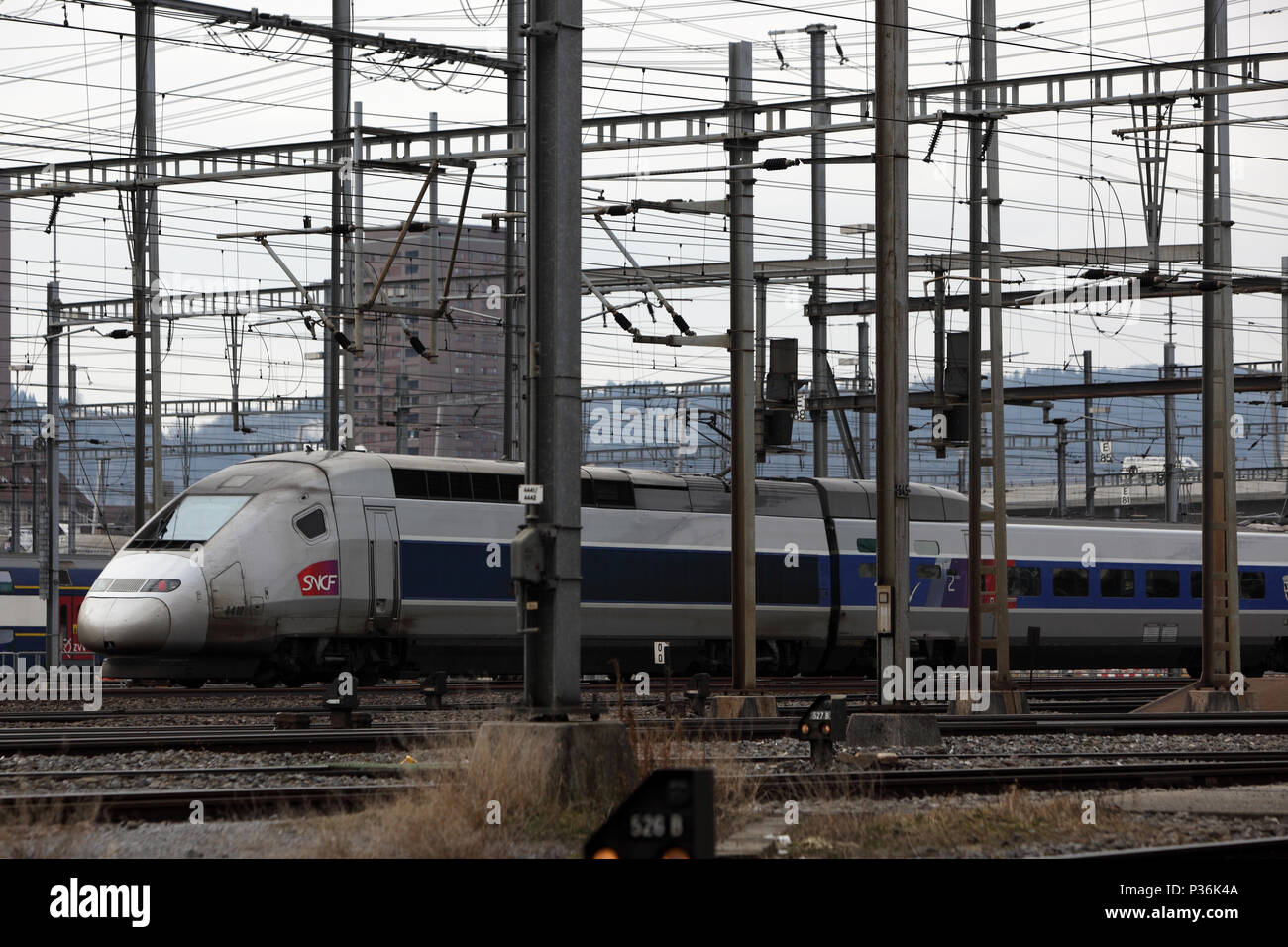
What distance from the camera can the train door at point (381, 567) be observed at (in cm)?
2566

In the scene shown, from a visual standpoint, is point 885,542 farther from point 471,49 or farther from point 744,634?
point 471,49

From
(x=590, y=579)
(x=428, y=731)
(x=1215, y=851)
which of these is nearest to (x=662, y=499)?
(x=590, y=579)

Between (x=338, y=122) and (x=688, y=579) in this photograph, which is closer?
(x=688, y=579)

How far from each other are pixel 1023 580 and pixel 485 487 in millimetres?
12861

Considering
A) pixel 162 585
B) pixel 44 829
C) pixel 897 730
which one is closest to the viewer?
pixel 44 829

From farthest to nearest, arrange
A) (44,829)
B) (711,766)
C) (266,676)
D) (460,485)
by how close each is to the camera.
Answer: (460,485) → (266,676) → (711,766) → (44,829)

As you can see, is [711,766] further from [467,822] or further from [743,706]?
[743,706]

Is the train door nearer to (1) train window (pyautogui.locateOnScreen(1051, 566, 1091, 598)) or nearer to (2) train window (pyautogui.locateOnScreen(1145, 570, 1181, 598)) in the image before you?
(1) train window (pyautogui.locateOnScreen(1051, 566, 1091, 598))

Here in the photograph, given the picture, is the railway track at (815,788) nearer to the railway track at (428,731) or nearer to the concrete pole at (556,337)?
the railway track at (428,731)

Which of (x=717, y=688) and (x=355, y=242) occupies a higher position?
(x=355, y=242)

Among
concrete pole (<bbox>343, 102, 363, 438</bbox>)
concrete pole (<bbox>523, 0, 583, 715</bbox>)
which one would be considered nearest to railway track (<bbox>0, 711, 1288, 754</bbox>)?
concrete pole (<bbox>523, 0, 583, 715</bbox>)

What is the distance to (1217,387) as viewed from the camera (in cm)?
2567

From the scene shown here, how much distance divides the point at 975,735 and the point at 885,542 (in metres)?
2.89
